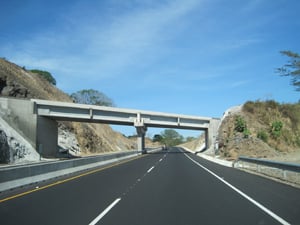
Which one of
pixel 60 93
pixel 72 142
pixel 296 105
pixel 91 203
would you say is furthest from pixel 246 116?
pixel 91 203

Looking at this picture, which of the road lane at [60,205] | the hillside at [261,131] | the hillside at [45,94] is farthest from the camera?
the hillside at [45,94]

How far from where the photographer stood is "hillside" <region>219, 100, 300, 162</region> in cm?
4691

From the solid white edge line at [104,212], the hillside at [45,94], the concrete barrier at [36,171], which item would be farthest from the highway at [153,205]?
the hillside at [45,94]

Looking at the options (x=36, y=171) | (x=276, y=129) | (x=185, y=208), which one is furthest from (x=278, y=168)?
(x=276, y=129)

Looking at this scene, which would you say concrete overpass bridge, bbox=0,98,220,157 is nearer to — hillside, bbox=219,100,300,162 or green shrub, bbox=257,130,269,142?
hillside, bbox=219,100,300,162

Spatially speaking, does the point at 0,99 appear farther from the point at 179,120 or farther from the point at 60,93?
the point at 60,93

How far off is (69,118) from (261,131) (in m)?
29.3

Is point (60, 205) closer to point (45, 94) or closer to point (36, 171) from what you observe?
point (36, 171)

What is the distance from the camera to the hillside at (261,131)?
154 ft

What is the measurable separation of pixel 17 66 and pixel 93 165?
201 ft

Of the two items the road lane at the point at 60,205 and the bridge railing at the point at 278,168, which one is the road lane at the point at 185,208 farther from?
the bridge railing at the point at 278,168

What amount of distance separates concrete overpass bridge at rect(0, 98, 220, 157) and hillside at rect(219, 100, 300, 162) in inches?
334

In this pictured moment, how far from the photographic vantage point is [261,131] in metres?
55.2

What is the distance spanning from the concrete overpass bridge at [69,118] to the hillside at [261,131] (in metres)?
8.48
